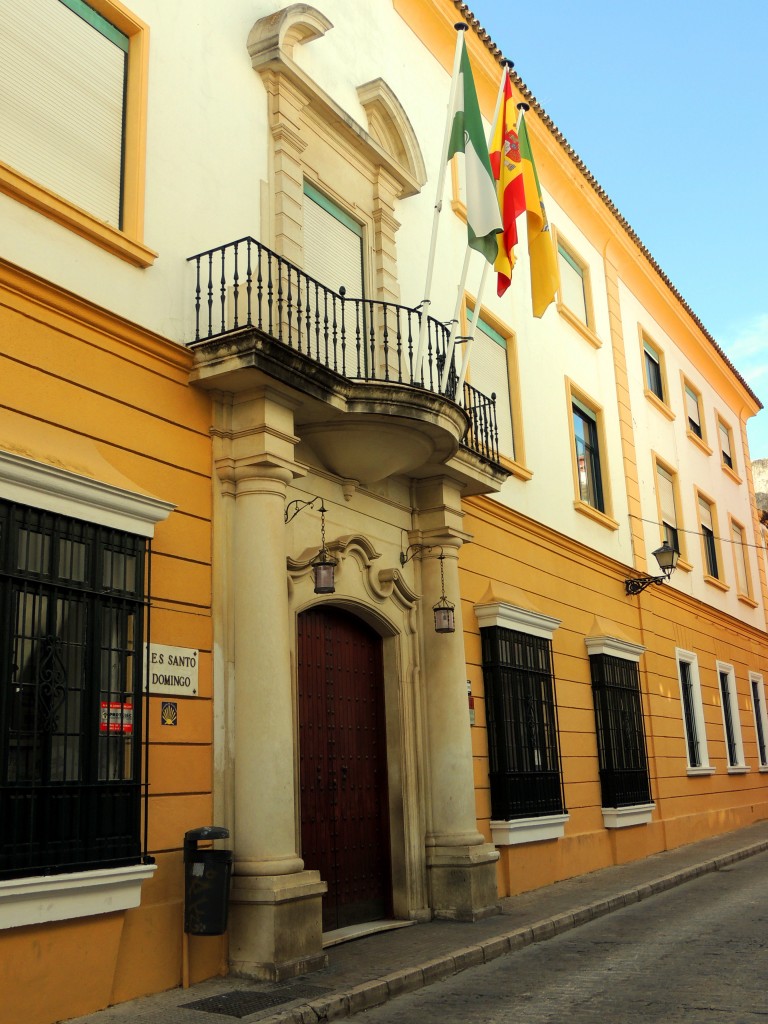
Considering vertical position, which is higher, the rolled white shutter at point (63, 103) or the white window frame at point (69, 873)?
the rolled white shutter at point (63, 103)

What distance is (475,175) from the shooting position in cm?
1090

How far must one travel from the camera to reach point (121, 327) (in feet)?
24.7

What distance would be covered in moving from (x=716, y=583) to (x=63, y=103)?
17172mm

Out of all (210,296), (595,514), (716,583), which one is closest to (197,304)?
(210,296)

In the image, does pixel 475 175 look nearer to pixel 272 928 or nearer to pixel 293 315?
pixel 293 315

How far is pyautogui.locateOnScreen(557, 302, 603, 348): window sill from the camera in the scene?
15.9 meters

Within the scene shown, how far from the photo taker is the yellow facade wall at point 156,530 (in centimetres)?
628

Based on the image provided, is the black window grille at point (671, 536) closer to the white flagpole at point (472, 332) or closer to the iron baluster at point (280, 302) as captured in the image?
the white flagpole at point (472, 332)

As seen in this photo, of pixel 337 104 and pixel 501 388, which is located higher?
pixel 337 104

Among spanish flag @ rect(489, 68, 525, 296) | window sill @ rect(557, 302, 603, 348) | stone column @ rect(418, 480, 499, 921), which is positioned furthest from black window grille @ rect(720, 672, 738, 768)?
spanish flag @ rect(489, 68, 525, 296)

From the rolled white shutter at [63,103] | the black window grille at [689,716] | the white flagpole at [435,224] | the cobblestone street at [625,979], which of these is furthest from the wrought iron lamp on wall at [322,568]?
the black window grille at [689,716]

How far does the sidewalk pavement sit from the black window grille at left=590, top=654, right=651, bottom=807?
1.74 m

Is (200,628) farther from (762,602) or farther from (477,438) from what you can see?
(762,602)

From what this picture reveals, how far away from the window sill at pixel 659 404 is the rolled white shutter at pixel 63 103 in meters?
13.2
